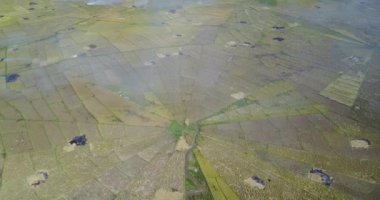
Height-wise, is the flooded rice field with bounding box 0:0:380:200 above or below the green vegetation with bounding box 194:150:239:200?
above

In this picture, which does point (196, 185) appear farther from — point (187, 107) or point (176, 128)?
point (187, 107)

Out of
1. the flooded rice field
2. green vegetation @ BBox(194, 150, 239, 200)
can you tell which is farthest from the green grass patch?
green vegetation @ BBox(194, 150, 239, 200)

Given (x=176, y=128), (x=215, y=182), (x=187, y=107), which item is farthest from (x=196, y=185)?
(x=187, y=107)

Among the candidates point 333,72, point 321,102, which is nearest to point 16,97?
point 321,102

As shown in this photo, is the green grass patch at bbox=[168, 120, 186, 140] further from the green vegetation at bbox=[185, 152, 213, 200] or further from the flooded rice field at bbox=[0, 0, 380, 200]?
the green vegetation at bbox=[185, 152, 213, 200]

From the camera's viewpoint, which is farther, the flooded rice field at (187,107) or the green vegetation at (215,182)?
the flooded rice field at (187,107)

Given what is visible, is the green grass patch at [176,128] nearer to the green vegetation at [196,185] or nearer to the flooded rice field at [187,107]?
the flooded rice field at [187,107]

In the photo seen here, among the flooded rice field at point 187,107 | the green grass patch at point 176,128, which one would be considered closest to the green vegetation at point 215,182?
the flooded rice field at point 187,107

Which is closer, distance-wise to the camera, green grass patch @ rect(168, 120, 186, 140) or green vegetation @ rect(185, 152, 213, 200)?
green vegetation @ rect(185, 152, 213, 200)
